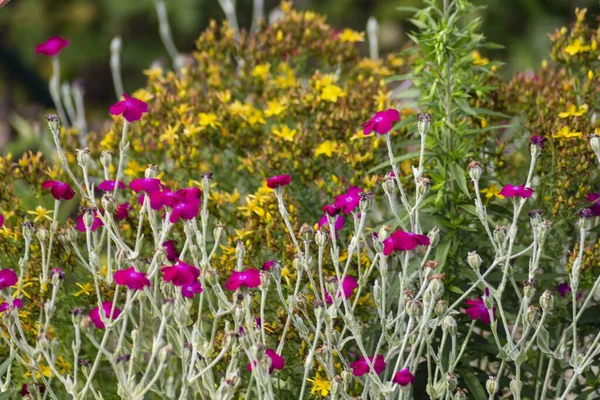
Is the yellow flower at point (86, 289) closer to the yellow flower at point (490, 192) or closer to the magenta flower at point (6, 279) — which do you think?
the magenta flower at point (6, 279)

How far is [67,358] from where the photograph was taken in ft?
7.64

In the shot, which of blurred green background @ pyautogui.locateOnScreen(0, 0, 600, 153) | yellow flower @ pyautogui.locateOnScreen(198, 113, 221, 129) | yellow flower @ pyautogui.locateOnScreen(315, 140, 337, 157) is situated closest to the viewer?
yellow flower @ pyautogui.locateOnScreen(315, 140, 337, 157)

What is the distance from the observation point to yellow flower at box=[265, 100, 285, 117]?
2.54 meters

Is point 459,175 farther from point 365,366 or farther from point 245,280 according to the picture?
point 245,280

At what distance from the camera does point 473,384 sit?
2020mm

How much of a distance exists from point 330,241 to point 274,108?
461 mm

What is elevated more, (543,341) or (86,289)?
(86,289)

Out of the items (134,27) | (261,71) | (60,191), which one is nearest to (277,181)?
(60,191)

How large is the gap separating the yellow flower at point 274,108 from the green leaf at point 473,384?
880mm

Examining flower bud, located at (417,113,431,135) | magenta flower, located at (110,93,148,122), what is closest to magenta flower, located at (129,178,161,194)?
magenta flower, located at (110,93,148,122)

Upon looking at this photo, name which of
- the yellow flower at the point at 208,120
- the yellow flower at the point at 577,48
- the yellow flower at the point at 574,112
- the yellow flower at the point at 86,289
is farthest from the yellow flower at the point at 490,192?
the yellow flower at the point at 86,289

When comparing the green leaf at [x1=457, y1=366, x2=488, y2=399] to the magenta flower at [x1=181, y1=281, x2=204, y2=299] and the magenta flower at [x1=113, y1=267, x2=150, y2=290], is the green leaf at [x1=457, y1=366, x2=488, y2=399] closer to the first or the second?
the magenta flower at [x1=181, y1=281, x2=204, y2=299]

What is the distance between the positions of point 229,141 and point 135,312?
59 centimetres

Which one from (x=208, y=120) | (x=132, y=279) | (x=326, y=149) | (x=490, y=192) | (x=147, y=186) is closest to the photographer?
(x=132, y=279)
